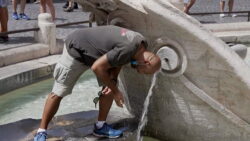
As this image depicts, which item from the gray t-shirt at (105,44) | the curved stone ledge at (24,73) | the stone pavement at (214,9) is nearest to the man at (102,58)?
the gray t-shirt at (105,44)

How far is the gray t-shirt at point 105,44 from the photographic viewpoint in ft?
10.0

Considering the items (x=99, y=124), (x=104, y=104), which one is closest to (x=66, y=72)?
(x=104, y=104)

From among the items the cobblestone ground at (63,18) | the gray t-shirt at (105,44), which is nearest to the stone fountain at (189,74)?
the gray t-shirt at (105,44)

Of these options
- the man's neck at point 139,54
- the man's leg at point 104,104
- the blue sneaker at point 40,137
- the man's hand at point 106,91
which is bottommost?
the blue sneaker at point 40,137

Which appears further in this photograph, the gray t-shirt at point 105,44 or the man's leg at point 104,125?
the man's leg at point 104,125

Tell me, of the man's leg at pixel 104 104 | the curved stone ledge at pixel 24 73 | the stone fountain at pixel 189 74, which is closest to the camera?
the stone fountain at pixel 189 74

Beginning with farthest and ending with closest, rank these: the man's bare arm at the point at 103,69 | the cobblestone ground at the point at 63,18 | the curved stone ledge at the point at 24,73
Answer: the cobblestone ground at the point at 63,18
the curved stone ledge at the point at 24,73
the man's bare arm at the point at 103,69

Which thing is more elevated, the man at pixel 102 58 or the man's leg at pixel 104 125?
the man at pixel 102 58

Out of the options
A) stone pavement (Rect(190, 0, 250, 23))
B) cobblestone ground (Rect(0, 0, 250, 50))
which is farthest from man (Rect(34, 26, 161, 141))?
stone pavement (Rect(190, 0, 250, 23))

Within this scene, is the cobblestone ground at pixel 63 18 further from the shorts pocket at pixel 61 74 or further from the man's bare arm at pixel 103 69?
the man's bare arm at pixel 103 69

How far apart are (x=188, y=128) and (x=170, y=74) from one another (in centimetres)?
45

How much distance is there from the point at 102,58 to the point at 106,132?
29.9 inches

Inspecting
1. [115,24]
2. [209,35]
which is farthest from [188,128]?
[115,24]

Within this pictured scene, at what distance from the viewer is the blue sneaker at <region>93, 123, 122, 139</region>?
3.56 meters
